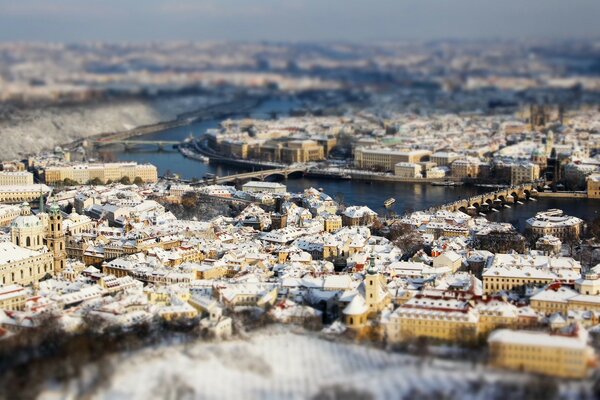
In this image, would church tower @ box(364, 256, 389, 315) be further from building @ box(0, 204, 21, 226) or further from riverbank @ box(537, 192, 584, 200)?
riverbank @ box(537, 192, 584, 200)

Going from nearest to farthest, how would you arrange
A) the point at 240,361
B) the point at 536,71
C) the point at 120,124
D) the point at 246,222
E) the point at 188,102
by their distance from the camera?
the point at 240,361 < the point at 246,222 < the point at 120,124 < the point at 188,102 < the point at 536,71

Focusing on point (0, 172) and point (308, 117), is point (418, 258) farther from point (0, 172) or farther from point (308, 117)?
point (308, 117)

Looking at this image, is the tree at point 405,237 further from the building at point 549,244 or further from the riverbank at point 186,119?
the riverbank at point 186,119

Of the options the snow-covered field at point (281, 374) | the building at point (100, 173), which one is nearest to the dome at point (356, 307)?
the snow-covered field at point (281, 374)

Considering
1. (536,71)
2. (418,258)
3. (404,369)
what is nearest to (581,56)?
(536,71)

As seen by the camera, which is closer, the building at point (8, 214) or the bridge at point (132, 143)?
the building at point (8, 214)

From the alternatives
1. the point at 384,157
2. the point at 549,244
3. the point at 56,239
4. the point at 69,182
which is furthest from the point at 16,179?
the point at 549,244

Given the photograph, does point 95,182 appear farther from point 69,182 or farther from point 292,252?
point 292,252
